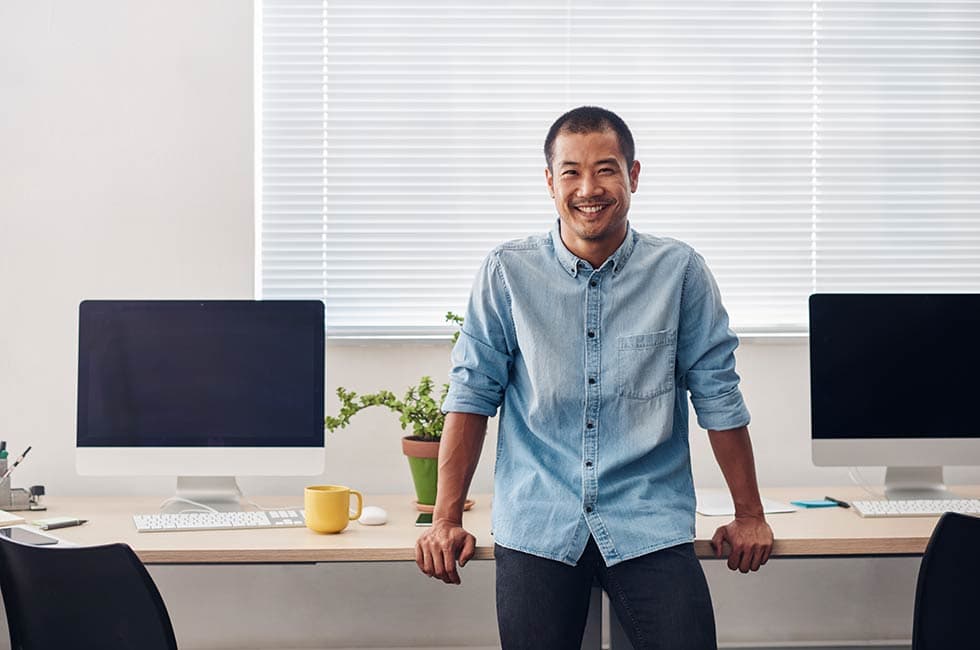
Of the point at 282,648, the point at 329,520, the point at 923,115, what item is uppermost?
the point at 923,115

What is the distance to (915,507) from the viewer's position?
2227mm

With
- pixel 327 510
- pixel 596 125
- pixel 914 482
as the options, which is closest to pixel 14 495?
pixel 327 510

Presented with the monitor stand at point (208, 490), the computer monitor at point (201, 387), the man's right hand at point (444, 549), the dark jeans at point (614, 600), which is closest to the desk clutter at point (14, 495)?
the computer monitor at point (201, 387)

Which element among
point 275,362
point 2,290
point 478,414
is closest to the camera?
point 478,414

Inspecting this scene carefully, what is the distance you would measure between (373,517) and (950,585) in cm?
120

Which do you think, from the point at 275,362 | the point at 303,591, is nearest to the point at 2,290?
the point at 275,362

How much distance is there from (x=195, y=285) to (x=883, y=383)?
1884mm

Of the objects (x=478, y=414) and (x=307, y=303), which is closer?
(x=478, y=414)

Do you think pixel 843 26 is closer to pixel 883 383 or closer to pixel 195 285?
pixel 883 383

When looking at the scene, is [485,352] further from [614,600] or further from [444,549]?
[614,600]

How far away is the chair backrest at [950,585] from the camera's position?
68.1 inches

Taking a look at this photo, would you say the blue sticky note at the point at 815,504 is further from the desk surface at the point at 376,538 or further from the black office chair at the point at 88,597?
the black office chair at the point at 88,597

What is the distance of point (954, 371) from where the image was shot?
93.6 inches

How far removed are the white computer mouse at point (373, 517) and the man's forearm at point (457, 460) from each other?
0.89ft
